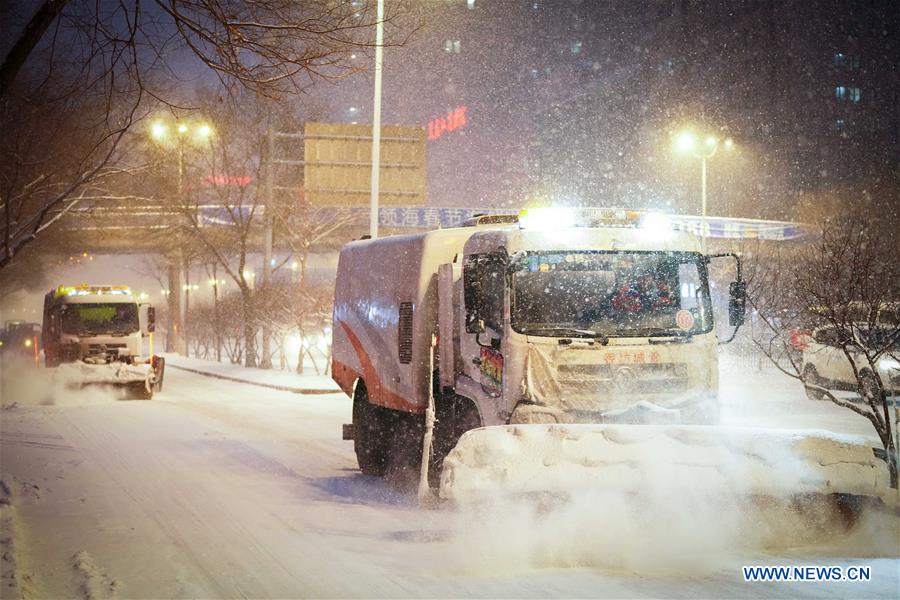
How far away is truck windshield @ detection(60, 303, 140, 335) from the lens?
88.3ft

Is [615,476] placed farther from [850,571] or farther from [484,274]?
[484,274]

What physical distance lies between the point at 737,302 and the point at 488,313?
259 cm

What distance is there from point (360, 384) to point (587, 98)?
Result: 3932 inches

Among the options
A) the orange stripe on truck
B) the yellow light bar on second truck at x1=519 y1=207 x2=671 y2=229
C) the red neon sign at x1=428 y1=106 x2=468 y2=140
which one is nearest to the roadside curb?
the orange stripe on truck

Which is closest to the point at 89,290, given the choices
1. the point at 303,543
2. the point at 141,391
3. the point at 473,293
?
the point at 141,391

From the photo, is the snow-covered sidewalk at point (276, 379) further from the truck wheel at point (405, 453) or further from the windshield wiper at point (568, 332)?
the windshield wiper at point (568, 332)

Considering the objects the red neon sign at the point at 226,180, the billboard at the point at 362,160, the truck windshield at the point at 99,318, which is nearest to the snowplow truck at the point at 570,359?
the billboard at the point at 362,160

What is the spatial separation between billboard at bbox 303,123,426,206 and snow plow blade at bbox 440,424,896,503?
838 inches

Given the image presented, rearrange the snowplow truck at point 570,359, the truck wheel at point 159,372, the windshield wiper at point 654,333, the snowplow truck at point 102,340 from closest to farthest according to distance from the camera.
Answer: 1. the snowplow truck at point 570,359
2. the windshield wiper at point 654,333
3. the snowplow truck at point 102,340
4. the truck wheel at point 159,372

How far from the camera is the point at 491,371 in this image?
377 inches

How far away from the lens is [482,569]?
7.42 meters

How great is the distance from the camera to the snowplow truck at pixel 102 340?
25.9m

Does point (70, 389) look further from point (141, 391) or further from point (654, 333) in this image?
point (654, 333)

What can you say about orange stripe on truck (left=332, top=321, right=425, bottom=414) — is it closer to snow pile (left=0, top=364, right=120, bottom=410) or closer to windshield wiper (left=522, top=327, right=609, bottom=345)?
windshield wiper (left=522, top=327, right=609, bottom=345)
